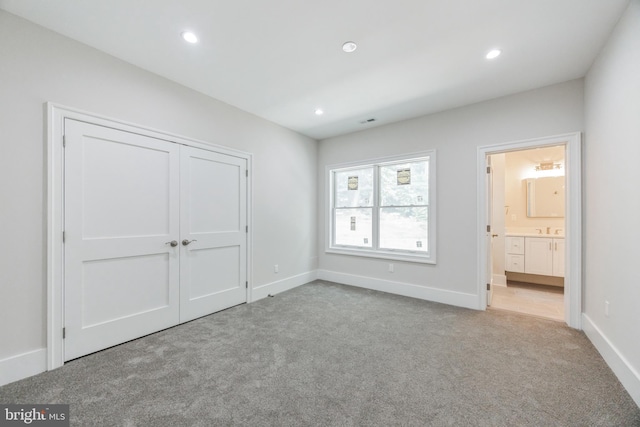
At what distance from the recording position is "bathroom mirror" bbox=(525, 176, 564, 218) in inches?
190

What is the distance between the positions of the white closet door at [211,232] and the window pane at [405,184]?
7.65ft

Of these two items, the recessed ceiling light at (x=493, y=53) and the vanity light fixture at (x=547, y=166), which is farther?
the vanity light fixture at (x=547, y=166)

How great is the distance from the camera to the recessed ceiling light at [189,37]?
2194mm

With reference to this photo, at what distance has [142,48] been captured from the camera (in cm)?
239

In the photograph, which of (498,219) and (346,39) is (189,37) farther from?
(498,219)

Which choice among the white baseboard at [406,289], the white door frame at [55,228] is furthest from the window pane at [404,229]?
the white door frame at [55,228]

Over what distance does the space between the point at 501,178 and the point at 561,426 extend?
4131 mm

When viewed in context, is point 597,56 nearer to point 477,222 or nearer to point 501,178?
point 477,222

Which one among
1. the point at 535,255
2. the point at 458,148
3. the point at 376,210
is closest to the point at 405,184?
the point at 376,210

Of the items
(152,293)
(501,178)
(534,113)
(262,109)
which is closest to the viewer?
(152,293)

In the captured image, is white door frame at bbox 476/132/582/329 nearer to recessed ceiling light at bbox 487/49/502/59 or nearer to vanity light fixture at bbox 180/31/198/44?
recessed ceiling light at bbox 487/49/502/59

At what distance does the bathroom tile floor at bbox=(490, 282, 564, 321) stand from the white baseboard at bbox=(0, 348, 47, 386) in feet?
15.8

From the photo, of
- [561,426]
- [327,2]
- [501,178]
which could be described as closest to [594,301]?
[561,426]

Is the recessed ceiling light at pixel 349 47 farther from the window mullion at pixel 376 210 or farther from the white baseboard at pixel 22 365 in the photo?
the white baseboard at pixel 22 365
